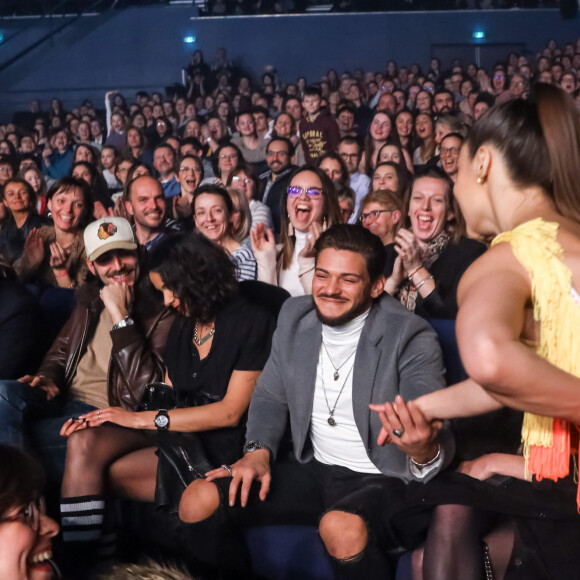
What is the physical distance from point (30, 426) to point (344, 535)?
1275 millimetres

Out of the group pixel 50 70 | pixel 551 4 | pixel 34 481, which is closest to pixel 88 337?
pixel 34 481

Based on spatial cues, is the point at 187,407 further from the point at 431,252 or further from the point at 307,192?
the point at 307,192

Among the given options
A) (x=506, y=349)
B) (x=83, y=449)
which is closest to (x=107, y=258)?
(x=83, y=449)

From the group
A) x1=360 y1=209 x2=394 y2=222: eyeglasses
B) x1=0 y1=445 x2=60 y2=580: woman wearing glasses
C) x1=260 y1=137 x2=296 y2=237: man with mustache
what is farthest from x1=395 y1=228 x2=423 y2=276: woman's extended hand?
x1=260 y1=137 x2=296 y2=237: man with mustache

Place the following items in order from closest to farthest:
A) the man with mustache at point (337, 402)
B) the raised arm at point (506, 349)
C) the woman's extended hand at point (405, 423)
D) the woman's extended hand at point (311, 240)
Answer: the raised arm at point (506, 349), the woman's extended hand at point (405, 423), the man with mustache at point (337, 402), the woman's extended hand at point (311, 240)

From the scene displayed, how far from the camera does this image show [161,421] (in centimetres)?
230

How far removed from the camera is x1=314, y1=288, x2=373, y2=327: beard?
6.82 ft

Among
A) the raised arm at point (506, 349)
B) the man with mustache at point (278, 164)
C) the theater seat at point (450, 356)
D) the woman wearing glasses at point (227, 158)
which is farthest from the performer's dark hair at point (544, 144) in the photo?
the woman wearing glasses at point (227, 158)

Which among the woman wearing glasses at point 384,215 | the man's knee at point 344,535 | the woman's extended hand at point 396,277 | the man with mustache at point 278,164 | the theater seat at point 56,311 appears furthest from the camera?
the man with mustache at point 278,164

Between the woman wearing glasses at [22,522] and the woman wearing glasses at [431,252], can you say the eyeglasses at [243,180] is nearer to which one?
the woman wearing glasses at [431,252]

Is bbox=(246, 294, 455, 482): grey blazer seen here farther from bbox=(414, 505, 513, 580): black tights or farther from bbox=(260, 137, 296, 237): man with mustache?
bbox=(260, 137, 296, 237): man with mustache

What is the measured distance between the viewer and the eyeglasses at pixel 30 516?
1.17 m

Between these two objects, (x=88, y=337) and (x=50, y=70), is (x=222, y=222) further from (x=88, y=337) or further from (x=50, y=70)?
(x=50, y=70)

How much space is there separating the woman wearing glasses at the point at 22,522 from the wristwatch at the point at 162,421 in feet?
3.49
